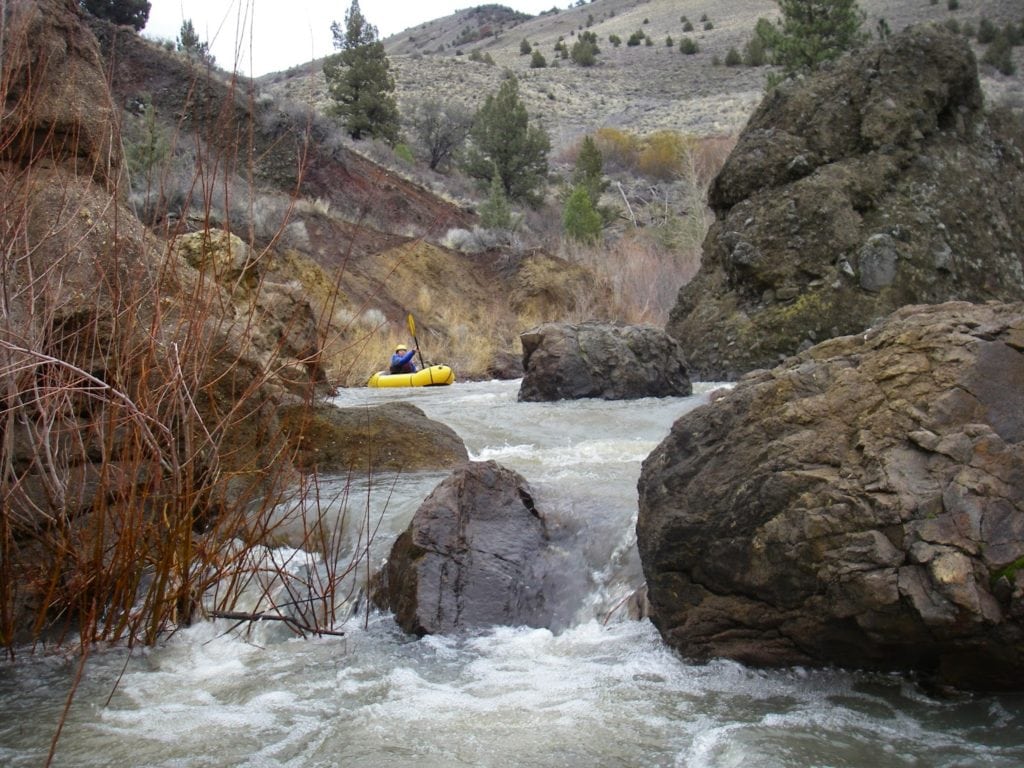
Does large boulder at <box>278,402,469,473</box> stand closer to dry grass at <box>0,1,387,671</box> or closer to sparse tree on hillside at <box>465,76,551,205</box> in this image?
dry grass at <box>0,1,387,671</box>

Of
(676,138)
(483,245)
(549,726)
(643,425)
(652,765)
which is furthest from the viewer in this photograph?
(676,138)

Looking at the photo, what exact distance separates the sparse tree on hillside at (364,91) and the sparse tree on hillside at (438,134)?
11.3 feet

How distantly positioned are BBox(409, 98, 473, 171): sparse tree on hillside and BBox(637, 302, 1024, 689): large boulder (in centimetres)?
3740

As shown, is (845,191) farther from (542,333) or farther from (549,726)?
(549,726)

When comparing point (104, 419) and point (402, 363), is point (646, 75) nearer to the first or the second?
point (402, 363)

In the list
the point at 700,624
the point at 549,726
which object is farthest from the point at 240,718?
the point at 700,624

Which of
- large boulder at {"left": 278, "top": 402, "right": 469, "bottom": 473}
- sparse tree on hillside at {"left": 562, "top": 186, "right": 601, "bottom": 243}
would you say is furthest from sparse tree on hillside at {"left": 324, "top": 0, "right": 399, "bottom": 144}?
large boulder at {"left": 278, "top": 402, "right": 469, "bottom": 473}

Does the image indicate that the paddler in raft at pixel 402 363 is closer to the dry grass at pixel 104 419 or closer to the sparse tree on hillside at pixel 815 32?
the dry grass at pixel 104 419

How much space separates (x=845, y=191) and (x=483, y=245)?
16.7m

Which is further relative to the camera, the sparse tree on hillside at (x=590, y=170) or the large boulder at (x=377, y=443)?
the sparse tree on hillside at (x=590, y=170)

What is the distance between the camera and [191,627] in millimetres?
4672

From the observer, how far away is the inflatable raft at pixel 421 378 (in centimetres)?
1706

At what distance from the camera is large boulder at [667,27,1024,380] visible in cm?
1312

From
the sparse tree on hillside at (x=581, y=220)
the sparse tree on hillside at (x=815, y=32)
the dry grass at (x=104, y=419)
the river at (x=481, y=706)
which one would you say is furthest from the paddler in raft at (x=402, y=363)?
the sparse tree on hillside at (x=815, y=32)
